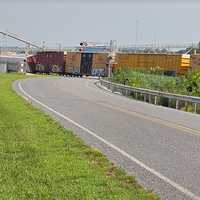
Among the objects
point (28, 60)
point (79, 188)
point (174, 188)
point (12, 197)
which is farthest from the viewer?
point (28, 60)

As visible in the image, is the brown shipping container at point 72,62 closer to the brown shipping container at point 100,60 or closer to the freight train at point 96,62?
the freight train at point 96,62

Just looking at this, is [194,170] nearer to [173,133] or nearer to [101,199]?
[101,199]

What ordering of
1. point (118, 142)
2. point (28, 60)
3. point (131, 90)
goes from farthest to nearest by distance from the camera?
point (28, 60) < point (131, 90) < point (118, 142)

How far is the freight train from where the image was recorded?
2431 inches

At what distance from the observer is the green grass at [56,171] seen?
687 centimetres

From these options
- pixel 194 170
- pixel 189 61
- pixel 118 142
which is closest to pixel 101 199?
pixel 194 170

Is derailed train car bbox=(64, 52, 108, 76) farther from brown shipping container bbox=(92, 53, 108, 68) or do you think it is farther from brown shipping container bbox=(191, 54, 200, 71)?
brown shipping container bbox=(191, 54, 200, 71)

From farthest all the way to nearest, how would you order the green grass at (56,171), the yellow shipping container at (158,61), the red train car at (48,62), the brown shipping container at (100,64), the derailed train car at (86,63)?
1. the red train car at (48,62)
2. the derailed train car at (86,63)
3. the brown shipping container at (100,64)
4. the yellow shipping container at (158,61)
5. the green grass at (56,171)

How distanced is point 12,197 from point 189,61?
183ft

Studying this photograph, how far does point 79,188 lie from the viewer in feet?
23.4

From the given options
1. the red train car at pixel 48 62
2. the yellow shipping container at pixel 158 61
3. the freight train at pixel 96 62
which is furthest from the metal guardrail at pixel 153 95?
the red train car at pixel 48 62

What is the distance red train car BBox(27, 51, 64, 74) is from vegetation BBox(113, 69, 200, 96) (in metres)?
35.9

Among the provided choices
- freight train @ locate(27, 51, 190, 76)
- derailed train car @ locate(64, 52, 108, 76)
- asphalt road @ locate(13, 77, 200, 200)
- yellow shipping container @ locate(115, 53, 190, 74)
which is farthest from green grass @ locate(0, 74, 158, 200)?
derailed train car @ locate(64, 52, 108, 76)

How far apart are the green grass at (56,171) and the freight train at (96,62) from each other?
49.8m
